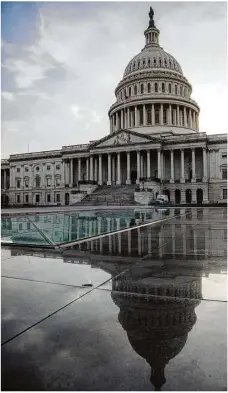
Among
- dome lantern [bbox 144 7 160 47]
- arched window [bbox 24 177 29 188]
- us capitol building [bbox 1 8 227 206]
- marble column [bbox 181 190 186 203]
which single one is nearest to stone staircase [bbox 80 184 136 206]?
us capitol building [bbox 1 8 227 206]

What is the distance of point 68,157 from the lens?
3039 inches

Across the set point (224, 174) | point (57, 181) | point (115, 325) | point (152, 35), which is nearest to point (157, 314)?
point (115, 325)

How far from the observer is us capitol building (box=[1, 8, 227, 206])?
66062mm

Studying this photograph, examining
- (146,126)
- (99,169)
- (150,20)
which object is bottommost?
(99,169)

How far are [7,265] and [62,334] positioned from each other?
3.02 metres

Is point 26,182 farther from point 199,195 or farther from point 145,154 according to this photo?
point 199,195

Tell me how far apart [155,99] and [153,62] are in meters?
13.9

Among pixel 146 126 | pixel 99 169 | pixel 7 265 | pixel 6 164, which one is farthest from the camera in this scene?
pixel 6 164

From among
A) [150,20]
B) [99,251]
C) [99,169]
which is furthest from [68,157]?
[99,251]

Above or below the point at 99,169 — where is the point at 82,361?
below

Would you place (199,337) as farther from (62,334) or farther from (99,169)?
(99,169)

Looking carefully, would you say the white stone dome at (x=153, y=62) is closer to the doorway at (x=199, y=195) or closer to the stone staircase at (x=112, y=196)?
the doorway at (x=199, y=195)

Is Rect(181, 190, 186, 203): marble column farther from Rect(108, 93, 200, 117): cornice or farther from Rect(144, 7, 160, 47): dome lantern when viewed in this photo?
Rect(144, 7, 160, 47): dome lantern

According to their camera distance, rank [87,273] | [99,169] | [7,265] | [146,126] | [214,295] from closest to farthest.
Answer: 1. [214,295]
2. [87,273]
3. [7,265]
4. [99,169]
5. [146,126]
